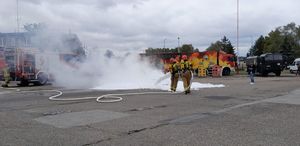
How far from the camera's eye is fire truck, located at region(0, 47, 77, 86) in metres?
22.4

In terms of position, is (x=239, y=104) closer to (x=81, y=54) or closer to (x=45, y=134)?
(x=45, y=134)

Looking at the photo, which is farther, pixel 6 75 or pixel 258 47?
pixel 258 47

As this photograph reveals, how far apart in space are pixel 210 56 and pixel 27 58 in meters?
21.3

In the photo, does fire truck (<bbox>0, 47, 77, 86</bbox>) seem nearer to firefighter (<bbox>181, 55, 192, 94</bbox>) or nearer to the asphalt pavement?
firefighter (<bbox>181, 55, 192, 94</bbox>)

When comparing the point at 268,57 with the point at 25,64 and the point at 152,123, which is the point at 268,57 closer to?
the point at 25,64

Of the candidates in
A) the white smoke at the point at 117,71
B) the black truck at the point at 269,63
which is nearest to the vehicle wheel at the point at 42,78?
the white smoke at the point at 117,71

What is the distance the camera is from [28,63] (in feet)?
75.1

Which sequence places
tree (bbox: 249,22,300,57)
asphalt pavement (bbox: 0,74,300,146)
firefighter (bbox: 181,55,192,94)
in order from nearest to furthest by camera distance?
1. asphalt pavement (bbox: 0,74,300,146)
2. firefighter (bbox: 181,55,192,94)
3. tree (bbox: 249,22,300,57)

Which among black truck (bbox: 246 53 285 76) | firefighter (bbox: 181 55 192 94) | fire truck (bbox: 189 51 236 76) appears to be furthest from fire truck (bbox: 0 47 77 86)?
black truck (bbox: 246 53 285 76)

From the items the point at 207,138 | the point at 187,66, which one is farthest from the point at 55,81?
the point at 207,138

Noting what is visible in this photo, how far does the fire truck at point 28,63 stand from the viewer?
22.4 meters

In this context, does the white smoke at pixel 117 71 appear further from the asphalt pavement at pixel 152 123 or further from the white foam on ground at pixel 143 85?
the asphalt pavement at pixel 152 123

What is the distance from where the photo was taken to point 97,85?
20.2 meters

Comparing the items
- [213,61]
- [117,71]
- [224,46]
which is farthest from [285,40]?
[117,71]
